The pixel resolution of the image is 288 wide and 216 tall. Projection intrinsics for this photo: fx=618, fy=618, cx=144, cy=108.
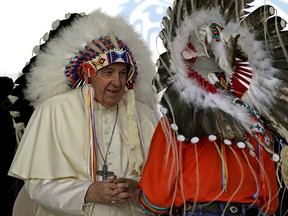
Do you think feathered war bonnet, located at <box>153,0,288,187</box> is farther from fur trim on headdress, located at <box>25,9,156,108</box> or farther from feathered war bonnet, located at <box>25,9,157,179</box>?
fur trim on headdress, located at <box>25,9,156,108</box>

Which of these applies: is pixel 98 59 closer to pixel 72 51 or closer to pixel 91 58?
pixel 91 58

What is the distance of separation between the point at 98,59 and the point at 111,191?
2.36 feet

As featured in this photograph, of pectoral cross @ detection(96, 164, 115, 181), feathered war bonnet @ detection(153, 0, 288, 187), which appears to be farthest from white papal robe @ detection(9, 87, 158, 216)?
feathered war bonnet @ detection(153, 0, 288, 187)

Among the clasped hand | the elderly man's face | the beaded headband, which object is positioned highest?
the beaded headband

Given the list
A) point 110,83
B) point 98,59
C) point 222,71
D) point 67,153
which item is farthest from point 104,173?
point 222,71

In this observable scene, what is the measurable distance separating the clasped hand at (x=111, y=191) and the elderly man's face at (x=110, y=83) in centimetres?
47

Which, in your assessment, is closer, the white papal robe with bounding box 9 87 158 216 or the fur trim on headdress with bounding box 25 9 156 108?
the white papal robe with bounding box 9 87 158 216

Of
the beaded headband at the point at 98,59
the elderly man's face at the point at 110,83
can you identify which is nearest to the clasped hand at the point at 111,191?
the elderly man's face at the point at 110,83

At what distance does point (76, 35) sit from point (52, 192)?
0.86 m

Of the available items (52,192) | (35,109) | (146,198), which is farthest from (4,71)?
(146,198)

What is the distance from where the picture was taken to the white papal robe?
3.05 metres

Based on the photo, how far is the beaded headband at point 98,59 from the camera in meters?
3.22

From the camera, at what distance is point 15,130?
145 inches

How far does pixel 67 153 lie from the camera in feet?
10.3
